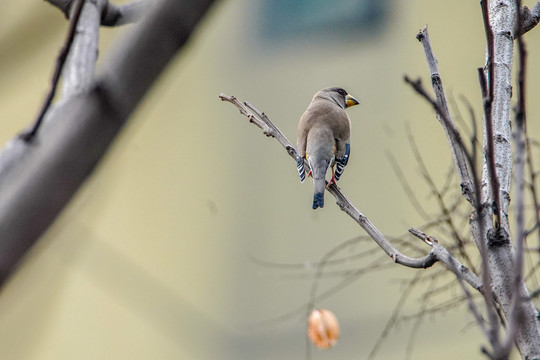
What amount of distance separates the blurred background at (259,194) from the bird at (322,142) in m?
1.54

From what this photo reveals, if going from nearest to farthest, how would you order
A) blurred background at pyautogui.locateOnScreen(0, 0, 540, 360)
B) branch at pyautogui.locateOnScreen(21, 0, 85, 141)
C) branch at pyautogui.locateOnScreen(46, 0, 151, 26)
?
branch at pyautogui.locateOnScreen(21, 0, 85, 141) → branch at pyautogui.locateOnScreen(46, 0, 151, 26) → blurred background at pyautogui.locateOnScreen(0, 0, 540, 360)

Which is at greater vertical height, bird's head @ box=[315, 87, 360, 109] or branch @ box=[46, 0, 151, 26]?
bird's head @ box=[315, 87, 360, 109]

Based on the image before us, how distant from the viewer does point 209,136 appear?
6184 mm

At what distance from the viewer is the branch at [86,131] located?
0.69 metres

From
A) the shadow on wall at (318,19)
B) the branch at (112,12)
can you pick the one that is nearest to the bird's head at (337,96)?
the shadow on wall at (318,19)

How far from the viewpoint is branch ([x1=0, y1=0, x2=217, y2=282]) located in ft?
2.25

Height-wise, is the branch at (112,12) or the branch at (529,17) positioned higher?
the branch at (529,17)

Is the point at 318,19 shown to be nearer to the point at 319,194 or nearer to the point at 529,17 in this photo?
the point at 319,194

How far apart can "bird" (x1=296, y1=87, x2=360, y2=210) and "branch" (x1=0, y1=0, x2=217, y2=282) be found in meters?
2.66

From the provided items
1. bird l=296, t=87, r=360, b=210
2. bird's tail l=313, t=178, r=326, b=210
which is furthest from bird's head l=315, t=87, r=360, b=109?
bird's tail l=313, t=178, r=326, b=210

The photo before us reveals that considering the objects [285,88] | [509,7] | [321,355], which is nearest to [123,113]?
[509,7]

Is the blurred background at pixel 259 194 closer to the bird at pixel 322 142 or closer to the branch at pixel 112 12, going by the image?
the bird at pixel 322 142

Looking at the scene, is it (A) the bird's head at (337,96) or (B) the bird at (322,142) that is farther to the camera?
(A) the bird's head at (337,96)

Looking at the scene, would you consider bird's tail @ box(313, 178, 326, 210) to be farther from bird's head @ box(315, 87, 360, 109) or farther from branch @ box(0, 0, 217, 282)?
branch @ box(0, 0, 217, 282)
